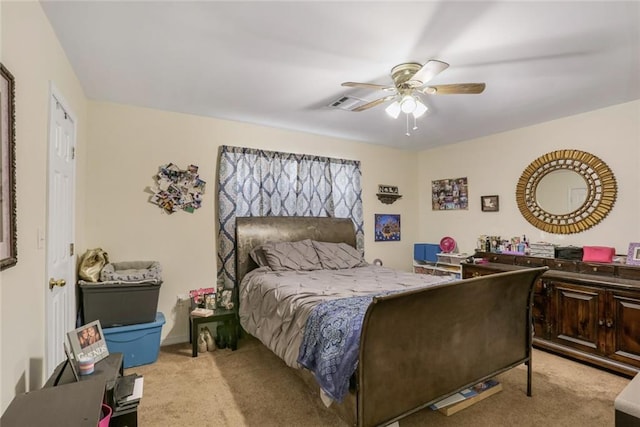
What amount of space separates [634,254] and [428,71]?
268cm

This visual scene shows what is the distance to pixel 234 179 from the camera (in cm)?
374

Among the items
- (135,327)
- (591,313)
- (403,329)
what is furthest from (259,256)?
(591,313)

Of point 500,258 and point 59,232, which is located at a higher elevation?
point 59,232

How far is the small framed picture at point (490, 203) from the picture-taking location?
426cm

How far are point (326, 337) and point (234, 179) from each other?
2378 millimetres

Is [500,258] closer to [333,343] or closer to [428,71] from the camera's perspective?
[428,71]

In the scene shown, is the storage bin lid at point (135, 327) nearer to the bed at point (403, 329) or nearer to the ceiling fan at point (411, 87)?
the bed at point (403, 329)

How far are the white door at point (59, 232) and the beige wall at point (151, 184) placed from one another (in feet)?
2.06

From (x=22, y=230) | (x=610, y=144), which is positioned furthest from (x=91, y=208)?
(x=610, y=144)

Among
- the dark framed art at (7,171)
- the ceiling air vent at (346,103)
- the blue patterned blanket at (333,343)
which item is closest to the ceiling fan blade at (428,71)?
the ceiling air vent at (346,103)

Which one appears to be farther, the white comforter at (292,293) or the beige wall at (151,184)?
the beige wall at (151,184)

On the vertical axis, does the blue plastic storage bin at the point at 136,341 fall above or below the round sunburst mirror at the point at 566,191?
below

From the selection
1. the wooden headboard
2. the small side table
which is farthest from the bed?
the wooden headboard

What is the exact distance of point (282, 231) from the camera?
3934 millimetres
